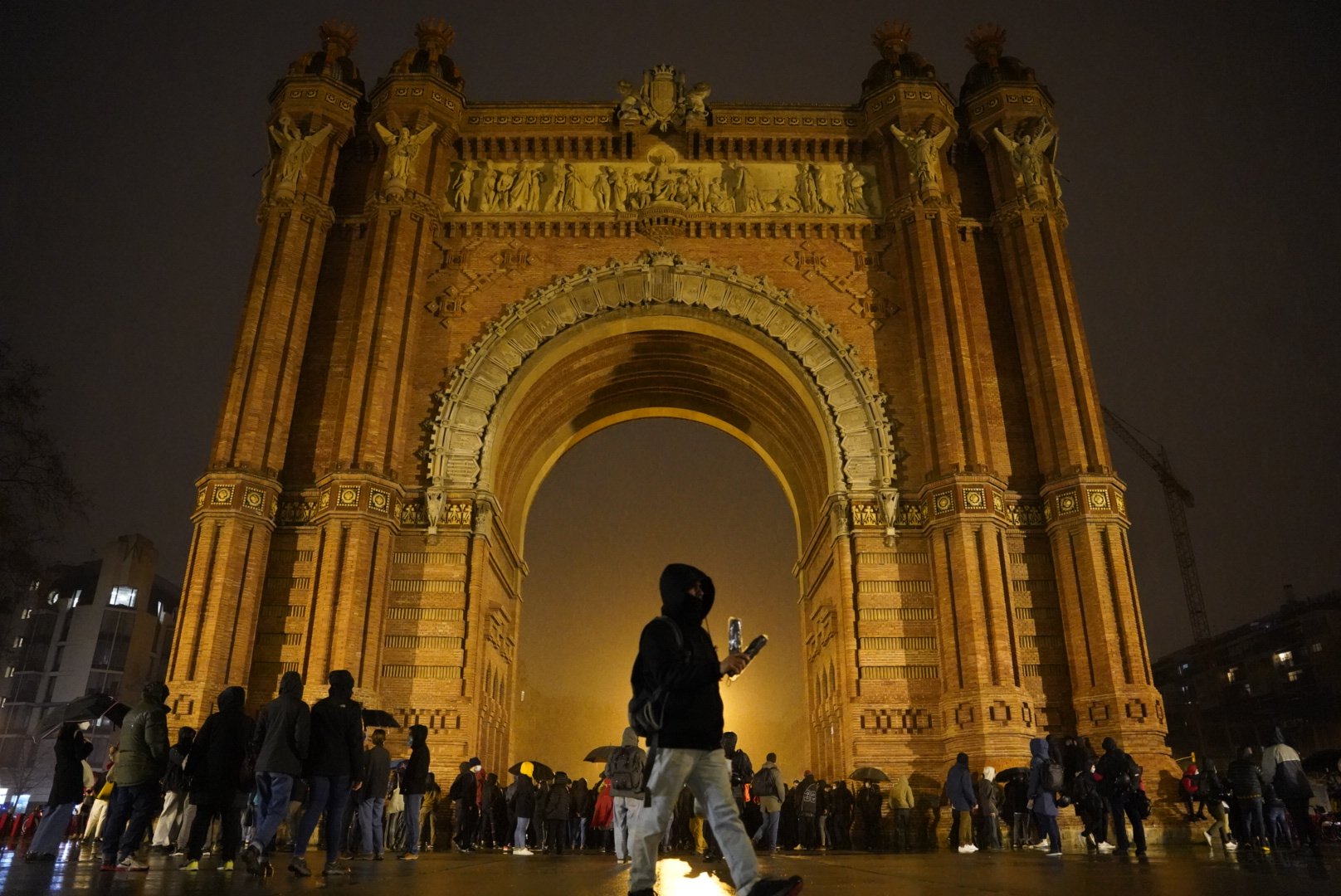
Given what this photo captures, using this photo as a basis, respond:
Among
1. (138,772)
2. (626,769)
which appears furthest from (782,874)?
(138,772)

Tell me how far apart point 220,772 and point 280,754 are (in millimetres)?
1499

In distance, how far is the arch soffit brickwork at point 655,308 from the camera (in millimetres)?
18516

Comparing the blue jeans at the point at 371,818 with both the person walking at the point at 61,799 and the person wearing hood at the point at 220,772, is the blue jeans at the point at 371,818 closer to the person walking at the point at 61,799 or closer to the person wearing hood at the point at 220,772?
the person wearing hood at the point at 220,772

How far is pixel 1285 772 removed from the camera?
37.0 ft

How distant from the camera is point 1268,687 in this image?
5450cm

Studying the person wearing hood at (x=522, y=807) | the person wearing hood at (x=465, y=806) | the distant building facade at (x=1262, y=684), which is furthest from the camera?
the distant building facade at (x=1262, y=684)

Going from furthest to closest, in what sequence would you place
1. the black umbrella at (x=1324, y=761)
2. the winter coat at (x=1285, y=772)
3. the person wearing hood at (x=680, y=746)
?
the black umbrella at (x=1324, y=761)
the winter coat at (x=1285, y=772)
the person wearing hood at (x=680, y=746)

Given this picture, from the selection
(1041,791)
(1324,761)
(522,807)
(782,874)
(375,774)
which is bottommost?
(782,874)

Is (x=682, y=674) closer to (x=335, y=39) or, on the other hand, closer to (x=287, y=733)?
(x=287, y=733)

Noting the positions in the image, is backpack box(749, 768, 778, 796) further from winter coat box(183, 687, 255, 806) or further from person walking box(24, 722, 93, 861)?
person walking box(24, 722, 93, 861)

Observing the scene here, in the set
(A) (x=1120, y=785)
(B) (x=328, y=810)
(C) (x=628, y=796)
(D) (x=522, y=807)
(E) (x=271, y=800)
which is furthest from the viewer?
(D) (x=522, y=807)

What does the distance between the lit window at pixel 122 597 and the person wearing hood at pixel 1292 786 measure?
196 ft

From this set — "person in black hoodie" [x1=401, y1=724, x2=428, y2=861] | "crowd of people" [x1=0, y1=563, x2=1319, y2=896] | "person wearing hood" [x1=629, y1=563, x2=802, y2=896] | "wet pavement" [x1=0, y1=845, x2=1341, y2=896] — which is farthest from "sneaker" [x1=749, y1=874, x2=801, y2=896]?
"person in black hoodie" [x1=401, y1=724, x2=428, y2=861]

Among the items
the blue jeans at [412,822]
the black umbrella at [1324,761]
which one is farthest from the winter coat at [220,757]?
the black umbrella at [1324,761]
